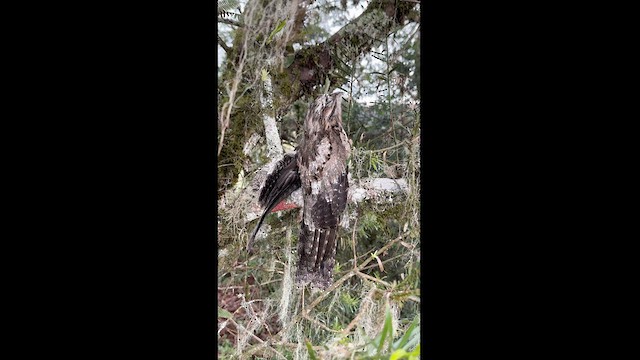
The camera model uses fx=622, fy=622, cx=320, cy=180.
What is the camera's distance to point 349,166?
2.25 m

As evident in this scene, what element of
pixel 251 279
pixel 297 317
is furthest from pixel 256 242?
pixel 297 317

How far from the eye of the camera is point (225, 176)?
7.17 ft

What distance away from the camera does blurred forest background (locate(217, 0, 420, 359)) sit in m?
2.18

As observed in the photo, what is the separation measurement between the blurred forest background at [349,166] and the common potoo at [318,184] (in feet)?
0.11

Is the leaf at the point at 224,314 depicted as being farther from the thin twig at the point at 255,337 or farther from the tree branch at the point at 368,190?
the tree branch at the point at 368,190

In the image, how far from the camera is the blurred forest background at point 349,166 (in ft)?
7.16

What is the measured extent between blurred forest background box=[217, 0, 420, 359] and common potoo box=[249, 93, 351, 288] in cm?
3

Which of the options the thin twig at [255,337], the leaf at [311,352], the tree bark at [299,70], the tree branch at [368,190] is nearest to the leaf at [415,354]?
the leaf at [311,352]

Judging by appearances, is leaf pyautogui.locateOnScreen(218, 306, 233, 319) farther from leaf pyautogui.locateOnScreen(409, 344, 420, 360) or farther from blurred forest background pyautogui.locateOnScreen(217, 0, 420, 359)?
leaf pyautogui.locateOnScreen(409, 344, 420, 360)

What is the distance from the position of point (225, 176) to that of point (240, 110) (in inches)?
9.3

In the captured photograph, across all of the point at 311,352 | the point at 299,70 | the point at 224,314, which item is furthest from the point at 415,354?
the point at 299,70

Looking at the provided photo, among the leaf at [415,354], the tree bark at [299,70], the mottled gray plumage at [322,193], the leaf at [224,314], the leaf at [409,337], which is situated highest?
the tree bark at [299,70]

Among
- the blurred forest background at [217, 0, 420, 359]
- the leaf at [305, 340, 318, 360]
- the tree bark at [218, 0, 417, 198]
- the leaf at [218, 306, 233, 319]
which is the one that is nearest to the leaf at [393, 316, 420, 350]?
the blurred forest background at [217, 0, 420, 359]
